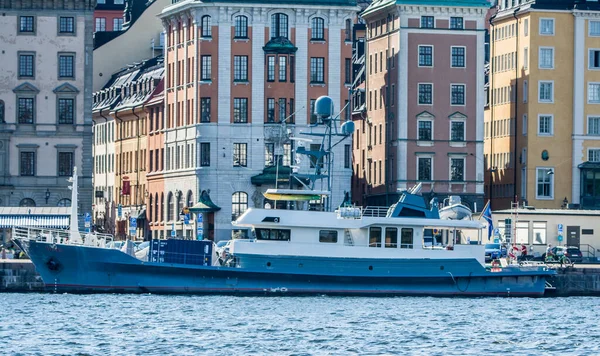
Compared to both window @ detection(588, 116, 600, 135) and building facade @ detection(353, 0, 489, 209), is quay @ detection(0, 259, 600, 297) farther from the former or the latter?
window @ detection(588, 116, 600, 135)

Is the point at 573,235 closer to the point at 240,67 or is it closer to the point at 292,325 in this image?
the point at 240,67

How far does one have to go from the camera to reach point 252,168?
135m

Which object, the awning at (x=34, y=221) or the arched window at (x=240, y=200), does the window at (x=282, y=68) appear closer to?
the arched window at (x=240, y=200)

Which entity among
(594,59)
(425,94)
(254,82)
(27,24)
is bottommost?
(425,94)

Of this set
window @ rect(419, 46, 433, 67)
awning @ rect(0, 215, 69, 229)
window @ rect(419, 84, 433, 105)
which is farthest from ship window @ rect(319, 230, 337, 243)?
window @ rect(419, 84, 433, 105)

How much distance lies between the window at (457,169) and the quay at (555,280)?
38.9 meters

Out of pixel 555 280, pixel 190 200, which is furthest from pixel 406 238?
pixel 190 200

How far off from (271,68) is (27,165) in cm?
1870

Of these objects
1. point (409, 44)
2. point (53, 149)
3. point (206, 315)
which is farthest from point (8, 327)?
point (409, 44)

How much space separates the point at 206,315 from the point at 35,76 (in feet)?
172

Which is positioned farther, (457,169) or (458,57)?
(457,169)

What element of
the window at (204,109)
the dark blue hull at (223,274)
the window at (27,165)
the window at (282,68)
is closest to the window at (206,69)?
the window at (204,109)

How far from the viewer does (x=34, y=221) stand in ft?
374

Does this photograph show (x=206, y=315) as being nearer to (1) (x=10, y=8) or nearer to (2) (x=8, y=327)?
(2) (x=8, y=327)
